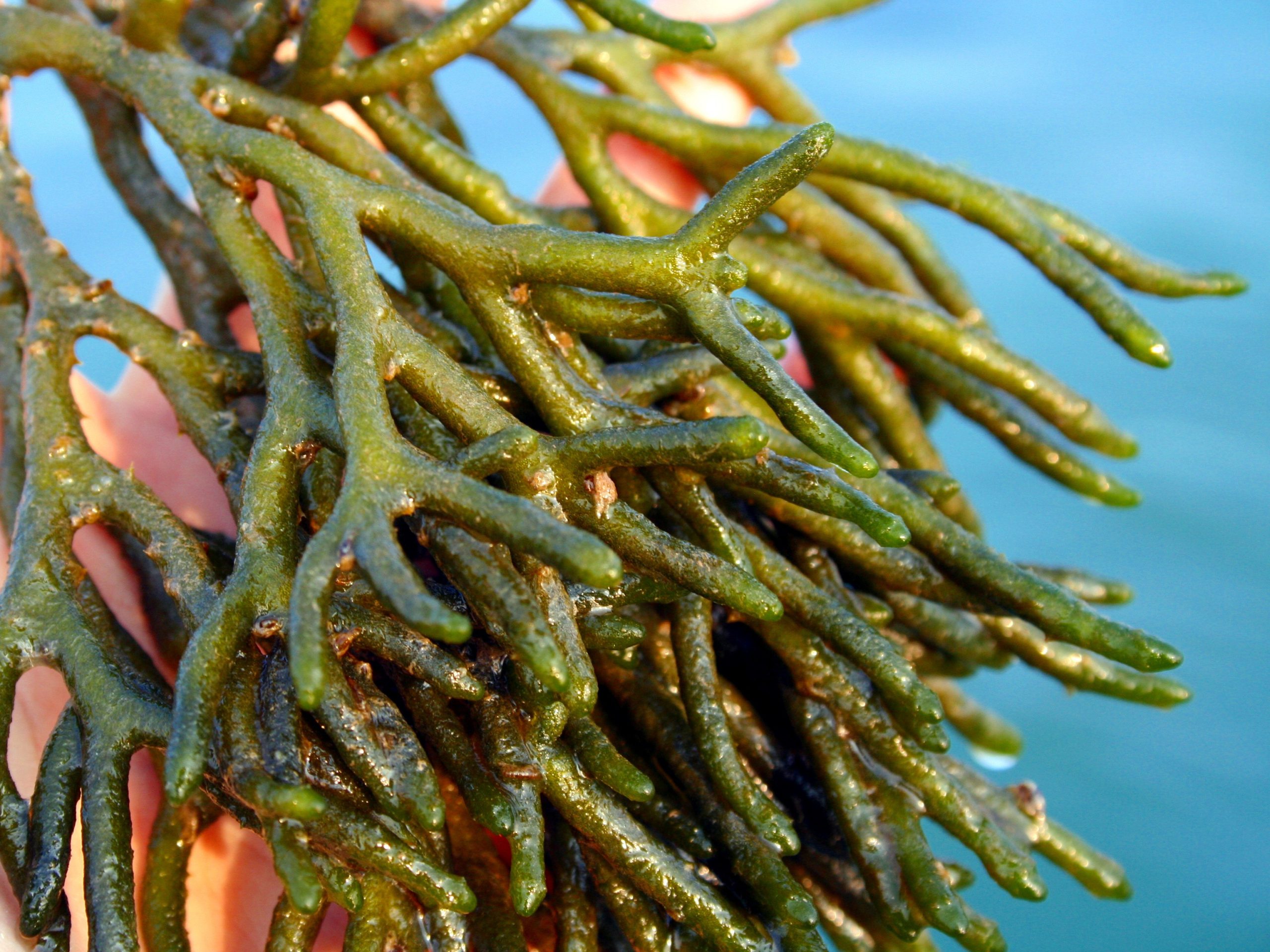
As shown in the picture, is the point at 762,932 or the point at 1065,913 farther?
the point at 1065,913

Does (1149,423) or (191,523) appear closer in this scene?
(191,523)

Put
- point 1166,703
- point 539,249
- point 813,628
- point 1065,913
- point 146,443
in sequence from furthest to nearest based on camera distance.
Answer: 1. point 1065,913
2. point 146,443
3. point 1166,703
4. point 813,628
5. point 539,249

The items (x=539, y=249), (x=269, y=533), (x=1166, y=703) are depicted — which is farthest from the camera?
(x=1166, y=703)

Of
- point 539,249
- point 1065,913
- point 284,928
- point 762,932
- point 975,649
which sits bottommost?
point 284,928

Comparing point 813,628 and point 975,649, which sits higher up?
point 975,649

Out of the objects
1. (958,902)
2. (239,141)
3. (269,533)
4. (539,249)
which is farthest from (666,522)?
(239,141)

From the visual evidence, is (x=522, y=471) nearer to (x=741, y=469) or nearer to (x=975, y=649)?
(x=741, y=469)

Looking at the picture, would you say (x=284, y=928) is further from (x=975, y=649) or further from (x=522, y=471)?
(x=975, y=649)
